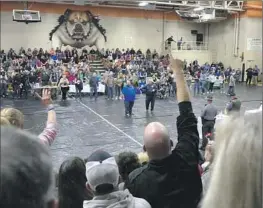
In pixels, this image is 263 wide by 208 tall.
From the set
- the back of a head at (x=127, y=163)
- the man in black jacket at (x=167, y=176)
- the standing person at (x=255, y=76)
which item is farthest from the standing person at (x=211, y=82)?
the man in black jacket at (x=167, y=176)

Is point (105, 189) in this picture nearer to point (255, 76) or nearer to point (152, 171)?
point (152, 171)

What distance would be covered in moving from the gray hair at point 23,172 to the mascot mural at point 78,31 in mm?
25374

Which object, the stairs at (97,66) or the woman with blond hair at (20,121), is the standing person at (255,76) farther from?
the woman with blond hair at (20,121)

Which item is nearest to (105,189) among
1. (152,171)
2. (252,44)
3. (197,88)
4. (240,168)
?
(152,171)

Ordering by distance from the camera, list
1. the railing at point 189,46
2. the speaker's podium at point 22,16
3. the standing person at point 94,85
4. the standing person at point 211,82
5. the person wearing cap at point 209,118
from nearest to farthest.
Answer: the person wearing cap at point 209,118
the standing person at point 94,85
the speaker's podium at point 22,16
the standing person at point 211,82
the railing at point 189,46

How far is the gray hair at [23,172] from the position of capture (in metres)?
1.02

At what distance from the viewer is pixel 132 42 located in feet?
93.2

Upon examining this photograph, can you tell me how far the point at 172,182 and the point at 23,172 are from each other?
1390mm

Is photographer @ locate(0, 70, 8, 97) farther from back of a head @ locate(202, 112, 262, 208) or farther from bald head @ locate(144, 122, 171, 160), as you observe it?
back of a head @ locate(202, 112, 262, 208)

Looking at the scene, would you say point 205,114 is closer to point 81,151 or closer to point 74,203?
point 81,151

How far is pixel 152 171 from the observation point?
2312 mm

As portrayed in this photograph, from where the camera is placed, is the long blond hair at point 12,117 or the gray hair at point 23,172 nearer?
the gray hair at point 23,172

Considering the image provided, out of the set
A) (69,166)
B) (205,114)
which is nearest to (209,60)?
(205,114)

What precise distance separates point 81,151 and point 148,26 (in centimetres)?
2132
